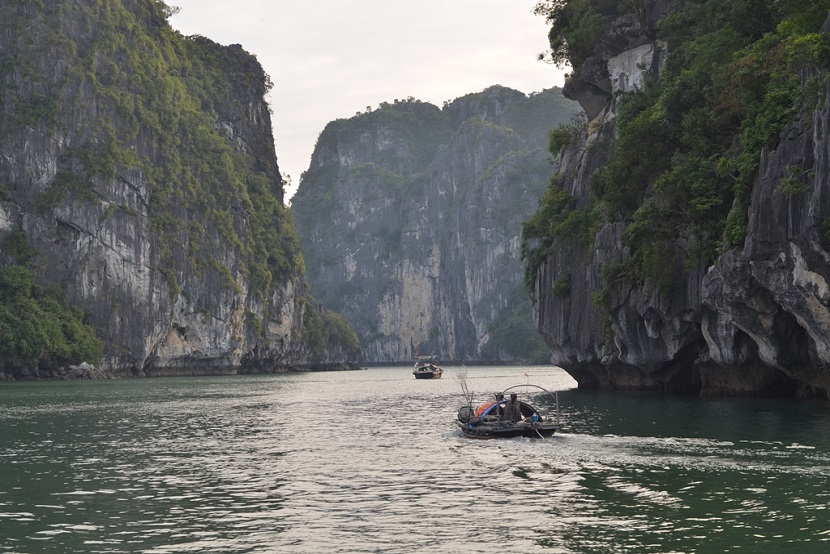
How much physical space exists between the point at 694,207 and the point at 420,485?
71.8 feet

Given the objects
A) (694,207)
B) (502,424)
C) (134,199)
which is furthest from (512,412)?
(134,199)

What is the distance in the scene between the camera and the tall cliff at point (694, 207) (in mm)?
32344

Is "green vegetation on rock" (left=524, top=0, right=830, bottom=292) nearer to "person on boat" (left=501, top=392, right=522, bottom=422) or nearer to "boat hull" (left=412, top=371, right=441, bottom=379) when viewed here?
"person on boat" (left=501, top=392, right=522, bottom=422)

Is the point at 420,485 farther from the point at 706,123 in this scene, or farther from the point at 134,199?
the point at 134,199

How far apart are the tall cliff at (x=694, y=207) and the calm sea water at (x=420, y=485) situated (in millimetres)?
4366

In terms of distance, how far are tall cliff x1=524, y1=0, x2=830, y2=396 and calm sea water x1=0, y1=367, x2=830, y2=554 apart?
14.3 ft

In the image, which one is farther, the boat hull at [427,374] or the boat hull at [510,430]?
the boat hull at [427,374]

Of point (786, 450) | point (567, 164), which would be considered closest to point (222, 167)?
point (567, 164)

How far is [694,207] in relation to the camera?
3959 centimetres

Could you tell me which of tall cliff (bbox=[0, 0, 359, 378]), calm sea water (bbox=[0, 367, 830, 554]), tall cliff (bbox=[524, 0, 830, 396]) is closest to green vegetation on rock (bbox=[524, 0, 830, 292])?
tall cliff (bbox=[524, 0, 830, 396])

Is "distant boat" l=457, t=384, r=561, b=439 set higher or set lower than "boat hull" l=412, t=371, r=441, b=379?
lower

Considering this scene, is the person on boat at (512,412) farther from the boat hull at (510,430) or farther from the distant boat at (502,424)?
the boat hull at (510,430)

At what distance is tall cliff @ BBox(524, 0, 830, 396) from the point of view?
3234 cm

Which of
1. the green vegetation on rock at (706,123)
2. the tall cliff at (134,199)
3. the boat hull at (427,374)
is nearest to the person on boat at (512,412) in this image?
the green vegetation on rock at (706,123)
